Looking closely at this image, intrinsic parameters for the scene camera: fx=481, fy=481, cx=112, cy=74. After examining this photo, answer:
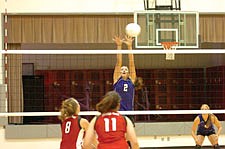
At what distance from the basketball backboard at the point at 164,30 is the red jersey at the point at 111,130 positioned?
5.81 metres

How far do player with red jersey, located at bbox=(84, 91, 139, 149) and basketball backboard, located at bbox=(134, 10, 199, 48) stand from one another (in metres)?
5.77

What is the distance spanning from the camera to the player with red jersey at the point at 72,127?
16.7 feet

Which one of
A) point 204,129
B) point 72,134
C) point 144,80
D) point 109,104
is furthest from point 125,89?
point 144,80

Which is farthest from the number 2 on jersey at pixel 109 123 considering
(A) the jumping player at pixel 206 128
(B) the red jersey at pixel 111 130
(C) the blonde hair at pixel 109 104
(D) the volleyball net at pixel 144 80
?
(D) the volleyball net at pixel 144 80

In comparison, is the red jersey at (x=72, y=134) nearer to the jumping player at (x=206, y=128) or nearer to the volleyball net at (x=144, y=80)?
the jumping player at (x=206, y=128)

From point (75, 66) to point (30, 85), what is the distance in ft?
7.64

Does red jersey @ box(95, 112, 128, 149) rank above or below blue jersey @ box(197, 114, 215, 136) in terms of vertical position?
above

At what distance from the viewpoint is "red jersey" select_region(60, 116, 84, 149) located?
509cm

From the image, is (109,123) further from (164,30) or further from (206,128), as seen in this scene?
(164,30)

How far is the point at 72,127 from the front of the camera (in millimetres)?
5121

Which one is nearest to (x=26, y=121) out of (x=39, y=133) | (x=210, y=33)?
(x=39, y=133)

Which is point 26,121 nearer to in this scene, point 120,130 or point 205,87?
point 205,87

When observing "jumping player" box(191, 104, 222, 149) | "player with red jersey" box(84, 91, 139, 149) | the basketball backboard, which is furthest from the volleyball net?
"player with red jersey" box(84, 91, 139, 149)

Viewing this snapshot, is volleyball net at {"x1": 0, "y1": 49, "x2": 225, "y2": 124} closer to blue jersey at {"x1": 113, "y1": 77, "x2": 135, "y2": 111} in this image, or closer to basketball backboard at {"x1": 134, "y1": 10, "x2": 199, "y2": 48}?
basketball backboard at {"x1": 134, "y1": 10, "x2": 199, "y2": 48}
